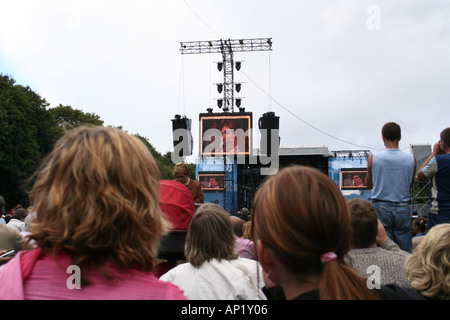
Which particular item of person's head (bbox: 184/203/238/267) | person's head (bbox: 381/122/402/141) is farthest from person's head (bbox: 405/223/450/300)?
person's head (bbox: 381/122/402/141)

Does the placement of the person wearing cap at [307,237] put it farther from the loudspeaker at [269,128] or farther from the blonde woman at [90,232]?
the loudspeaker at [269,128]

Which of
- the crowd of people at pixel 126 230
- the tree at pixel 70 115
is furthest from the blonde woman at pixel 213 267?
the tree at pixel 70 115

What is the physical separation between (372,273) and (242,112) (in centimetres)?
1817

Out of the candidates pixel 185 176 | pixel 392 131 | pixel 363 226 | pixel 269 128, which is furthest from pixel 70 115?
pixel 363 226

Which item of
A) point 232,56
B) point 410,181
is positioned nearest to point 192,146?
point 232,56

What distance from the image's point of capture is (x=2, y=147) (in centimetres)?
2761

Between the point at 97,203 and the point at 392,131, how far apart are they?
137 inches

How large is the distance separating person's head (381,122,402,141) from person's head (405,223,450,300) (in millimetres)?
2139

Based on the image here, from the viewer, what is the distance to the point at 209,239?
99.5 inches

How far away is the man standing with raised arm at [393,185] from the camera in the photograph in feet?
12.4

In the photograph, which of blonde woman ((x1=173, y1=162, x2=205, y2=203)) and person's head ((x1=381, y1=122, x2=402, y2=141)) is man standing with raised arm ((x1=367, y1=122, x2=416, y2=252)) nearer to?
person's head ((x1=381, y1=122, x2=402, y2=141))

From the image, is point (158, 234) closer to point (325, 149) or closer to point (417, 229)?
point (417, 229)

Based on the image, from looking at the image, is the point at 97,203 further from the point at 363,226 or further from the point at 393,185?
the point at 393,185

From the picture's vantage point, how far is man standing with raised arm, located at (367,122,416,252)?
379 centimetres
